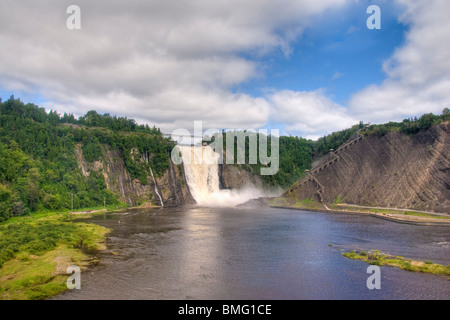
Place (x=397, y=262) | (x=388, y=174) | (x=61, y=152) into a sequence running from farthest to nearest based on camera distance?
(x=61, y=152) < (x=388, y=174) < (x=397, y=262)

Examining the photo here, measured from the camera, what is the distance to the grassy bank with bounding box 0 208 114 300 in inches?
792

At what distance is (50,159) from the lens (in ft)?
216

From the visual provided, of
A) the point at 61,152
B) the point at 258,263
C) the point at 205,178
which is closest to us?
the point at 258,263

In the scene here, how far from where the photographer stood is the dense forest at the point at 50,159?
51719 mm

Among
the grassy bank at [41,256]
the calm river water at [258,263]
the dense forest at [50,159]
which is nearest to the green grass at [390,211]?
the calm river water at [258,263]

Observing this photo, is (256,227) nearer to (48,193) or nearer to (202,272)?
(202,272)

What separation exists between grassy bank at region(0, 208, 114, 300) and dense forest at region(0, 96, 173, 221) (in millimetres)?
12944

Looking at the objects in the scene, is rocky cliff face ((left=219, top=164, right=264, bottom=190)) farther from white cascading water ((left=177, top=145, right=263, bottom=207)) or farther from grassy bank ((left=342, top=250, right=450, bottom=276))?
grassy bank ((left=342, top=250, right=450, bottom=276))

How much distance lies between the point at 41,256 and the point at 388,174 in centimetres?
5703

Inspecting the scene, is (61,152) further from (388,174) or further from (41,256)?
(388,174)

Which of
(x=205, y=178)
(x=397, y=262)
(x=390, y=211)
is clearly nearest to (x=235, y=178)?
(x=205, y=178)

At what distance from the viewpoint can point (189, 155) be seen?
291ft

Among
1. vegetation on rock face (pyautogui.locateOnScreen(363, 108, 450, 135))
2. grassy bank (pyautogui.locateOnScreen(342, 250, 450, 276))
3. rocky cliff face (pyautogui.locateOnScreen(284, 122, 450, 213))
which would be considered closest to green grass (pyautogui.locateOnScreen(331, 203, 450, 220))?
rocky cliff face (pyautogui.locateOnScreen(284, 122, 450, 213))
